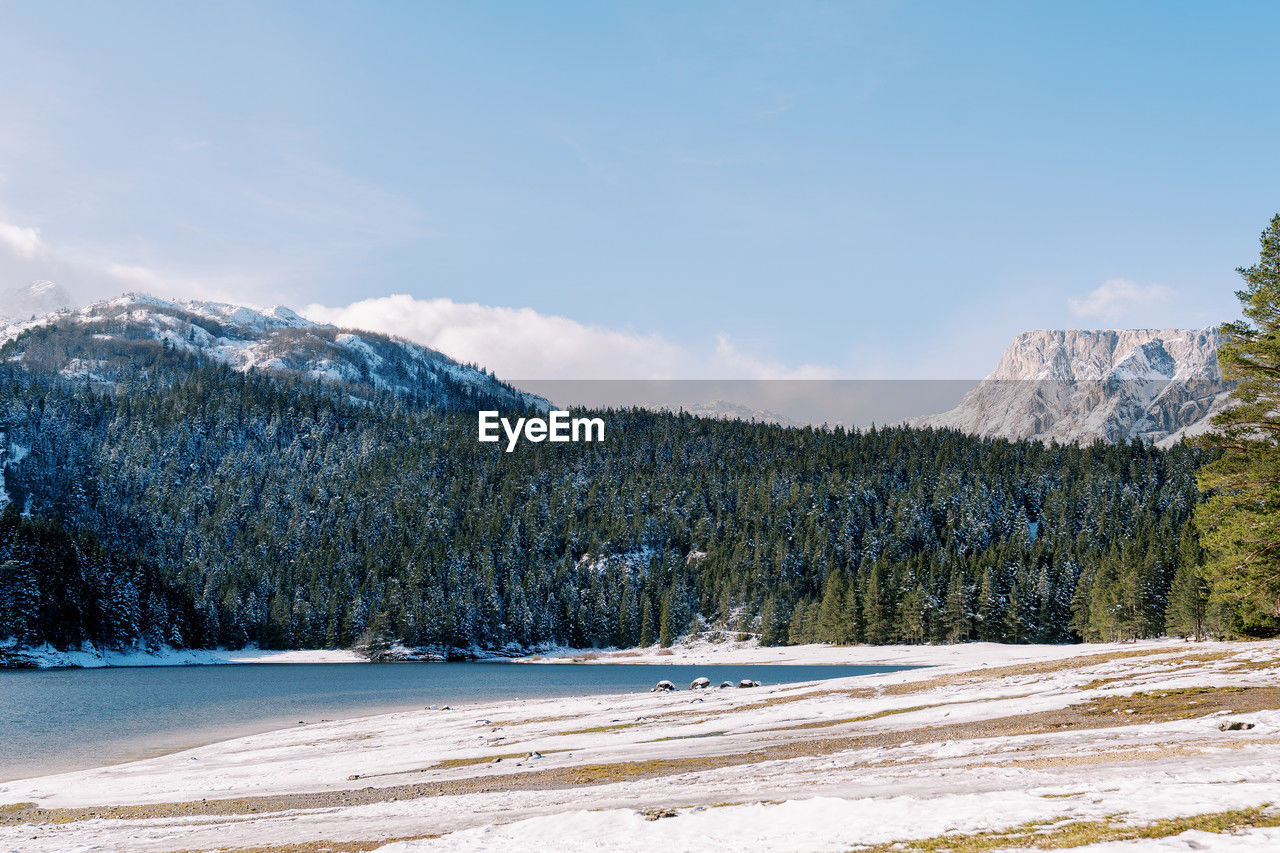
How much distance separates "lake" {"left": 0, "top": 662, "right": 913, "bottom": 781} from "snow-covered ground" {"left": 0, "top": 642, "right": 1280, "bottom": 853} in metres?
8.47

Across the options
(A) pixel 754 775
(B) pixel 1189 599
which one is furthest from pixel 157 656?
(B) pixel 1189 599

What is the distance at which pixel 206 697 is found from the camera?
284ft

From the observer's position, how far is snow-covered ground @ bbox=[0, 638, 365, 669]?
132 m

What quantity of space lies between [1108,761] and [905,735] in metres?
11.3

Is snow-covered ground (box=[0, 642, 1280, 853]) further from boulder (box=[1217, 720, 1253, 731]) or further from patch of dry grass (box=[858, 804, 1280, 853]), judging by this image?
patch of dry grass (box=[858, 804, 1280, 853])

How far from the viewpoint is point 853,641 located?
153000mm

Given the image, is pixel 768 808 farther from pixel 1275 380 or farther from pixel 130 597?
pixel 130 597

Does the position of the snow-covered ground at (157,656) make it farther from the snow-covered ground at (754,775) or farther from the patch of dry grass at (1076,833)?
the patch of dry grass at (1076,833)

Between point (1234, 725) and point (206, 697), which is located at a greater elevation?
point (1234, 725)

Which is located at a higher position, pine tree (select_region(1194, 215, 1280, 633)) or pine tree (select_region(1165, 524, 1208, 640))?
pine tree (select_region(1194, 215, 1280, 633))

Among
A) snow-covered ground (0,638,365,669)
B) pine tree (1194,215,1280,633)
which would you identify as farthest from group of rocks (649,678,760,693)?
snow-covered ground (0,638,365,669)

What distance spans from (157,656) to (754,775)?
163 meters

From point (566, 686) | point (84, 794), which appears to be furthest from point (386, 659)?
point (84, 794)

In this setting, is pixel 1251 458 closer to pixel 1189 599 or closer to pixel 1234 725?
pixel 1234 725
